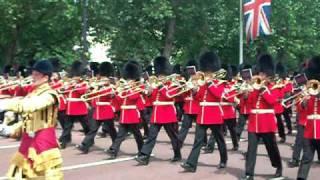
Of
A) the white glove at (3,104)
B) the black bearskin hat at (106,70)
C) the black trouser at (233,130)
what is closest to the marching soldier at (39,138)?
the white glove at (3,104)

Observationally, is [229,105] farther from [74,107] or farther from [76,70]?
[76,70]

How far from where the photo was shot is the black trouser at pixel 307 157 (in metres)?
8.36

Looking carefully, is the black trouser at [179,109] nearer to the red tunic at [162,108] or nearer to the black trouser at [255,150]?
the red tunic at [162,108]

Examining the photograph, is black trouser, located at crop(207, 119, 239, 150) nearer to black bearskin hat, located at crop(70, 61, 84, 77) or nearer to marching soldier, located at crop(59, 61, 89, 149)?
marching soldier, located at crop(59, 61, 89, 149)

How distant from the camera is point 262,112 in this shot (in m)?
9.01

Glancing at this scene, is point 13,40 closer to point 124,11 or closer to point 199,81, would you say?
point 124,11

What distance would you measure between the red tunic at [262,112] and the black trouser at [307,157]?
1.86ft

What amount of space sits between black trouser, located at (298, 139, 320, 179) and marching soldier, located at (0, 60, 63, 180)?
11.8ft

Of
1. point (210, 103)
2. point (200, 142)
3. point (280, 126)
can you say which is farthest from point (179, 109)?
point (200, 142)

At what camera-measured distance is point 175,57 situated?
117 feet

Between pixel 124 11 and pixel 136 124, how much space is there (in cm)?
1958

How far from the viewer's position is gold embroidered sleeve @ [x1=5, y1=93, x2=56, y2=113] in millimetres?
5480

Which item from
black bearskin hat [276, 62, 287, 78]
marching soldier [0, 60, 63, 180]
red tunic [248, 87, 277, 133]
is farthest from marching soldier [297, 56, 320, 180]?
black bearskin hat [276, 62, 287, 78]

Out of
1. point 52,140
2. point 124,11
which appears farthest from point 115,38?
point 52,140
